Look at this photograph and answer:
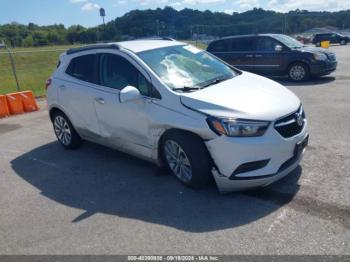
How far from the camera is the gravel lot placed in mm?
3131

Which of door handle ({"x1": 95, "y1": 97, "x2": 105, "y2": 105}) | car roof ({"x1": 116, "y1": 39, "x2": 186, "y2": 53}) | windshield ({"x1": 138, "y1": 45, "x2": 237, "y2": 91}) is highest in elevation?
car roof ({"x1": 116, "y1": 39, "x2": 186, "y2": 53})

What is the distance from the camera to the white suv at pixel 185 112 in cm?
358

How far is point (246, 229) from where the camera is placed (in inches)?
129

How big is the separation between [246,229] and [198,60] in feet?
8.61

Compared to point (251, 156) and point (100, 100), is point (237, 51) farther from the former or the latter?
point (251, 156)

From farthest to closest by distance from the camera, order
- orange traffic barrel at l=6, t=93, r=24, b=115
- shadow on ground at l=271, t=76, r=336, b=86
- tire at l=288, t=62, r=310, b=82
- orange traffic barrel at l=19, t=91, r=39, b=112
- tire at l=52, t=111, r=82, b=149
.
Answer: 1. tire at l=288, t=62, r=310, b=82
2. shadow on ground at l=271, t=76, r=336, b=86
3. orange traffic barrel at l=19, t=91, r=39, b=112
4. orange traffic barrel at l=6, t=93, r=24, b=115
5. tire at l=52, t=111, r=82, b=149

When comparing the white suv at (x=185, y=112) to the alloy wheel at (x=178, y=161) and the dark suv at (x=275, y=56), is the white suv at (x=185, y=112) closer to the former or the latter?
the alloy wheel at (x=178, y=161)

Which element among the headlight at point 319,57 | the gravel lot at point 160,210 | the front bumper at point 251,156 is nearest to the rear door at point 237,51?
the headlight at point 319,57

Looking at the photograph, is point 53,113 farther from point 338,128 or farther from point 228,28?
point 228,28

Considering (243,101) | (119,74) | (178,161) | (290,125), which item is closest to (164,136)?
(178,161)

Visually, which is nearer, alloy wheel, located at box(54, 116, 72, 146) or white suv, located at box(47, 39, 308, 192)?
white suv, located at box(47, 39, 308, 192)

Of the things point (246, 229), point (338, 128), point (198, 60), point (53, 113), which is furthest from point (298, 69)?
point (246, 229)

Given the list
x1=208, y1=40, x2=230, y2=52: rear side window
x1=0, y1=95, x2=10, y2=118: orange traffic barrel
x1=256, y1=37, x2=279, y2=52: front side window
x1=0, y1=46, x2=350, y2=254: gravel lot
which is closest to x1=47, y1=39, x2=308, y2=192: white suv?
x1=0, y1=46, x2=350, y2=254: gravel lot

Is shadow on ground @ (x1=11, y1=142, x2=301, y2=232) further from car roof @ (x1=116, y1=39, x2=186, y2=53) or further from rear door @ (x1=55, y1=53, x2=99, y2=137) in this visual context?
car roof @ (x1=116, y1=39, x2=186, y2=53)
